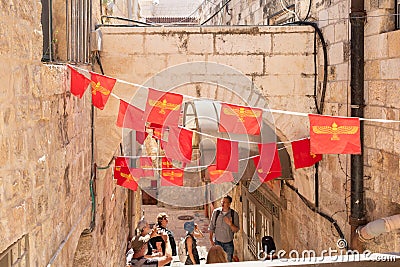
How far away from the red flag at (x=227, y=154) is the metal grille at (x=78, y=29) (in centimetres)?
172

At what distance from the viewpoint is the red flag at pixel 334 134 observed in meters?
4.35

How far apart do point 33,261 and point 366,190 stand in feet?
10.8

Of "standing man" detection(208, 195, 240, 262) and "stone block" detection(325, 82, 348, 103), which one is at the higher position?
"stone block" detection(325, 82, 348, 103)

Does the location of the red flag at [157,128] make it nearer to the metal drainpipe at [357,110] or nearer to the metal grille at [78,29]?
the metal grille at [78,29]

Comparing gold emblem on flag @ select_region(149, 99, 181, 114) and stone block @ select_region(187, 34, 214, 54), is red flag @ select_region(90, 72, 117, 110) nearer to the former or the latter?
gold emblem on flag @ select_region(149, 99, 181, 114)

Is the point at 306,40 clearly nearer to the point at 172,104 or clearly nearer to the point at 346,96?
the point at 346,96

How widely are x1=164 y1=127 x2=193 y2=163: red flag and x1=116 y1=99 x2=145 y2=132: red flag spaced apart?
430mm

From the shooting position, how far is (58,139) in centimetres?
374

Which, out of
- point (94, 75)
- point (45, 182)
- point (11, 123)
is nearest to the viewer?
point (11, 123)

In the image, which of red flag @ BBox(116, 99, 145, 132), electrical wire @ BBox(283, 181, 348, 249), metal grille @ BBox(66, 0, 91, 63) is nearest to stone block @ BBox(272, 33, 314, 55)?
electrical wire @ BBox(283, 181, 348, 249)

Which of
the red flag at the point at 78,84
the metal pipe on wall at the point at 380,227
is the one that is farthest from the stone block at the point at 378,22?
the red flag at the point at 78,84

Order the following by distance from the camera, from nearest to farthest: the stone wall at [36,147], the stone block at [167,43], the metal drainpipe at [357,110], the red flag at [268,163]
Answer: the stone wall at [36,147] → the metal drainpipe at [357,110] → the stone block at [167,43] → the red flag at [268,163]

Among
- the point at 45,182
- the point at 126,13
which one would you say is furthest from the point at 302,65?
the point at 126,13

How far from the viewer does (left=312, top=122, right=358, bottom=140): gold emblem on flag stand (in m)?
4.36
